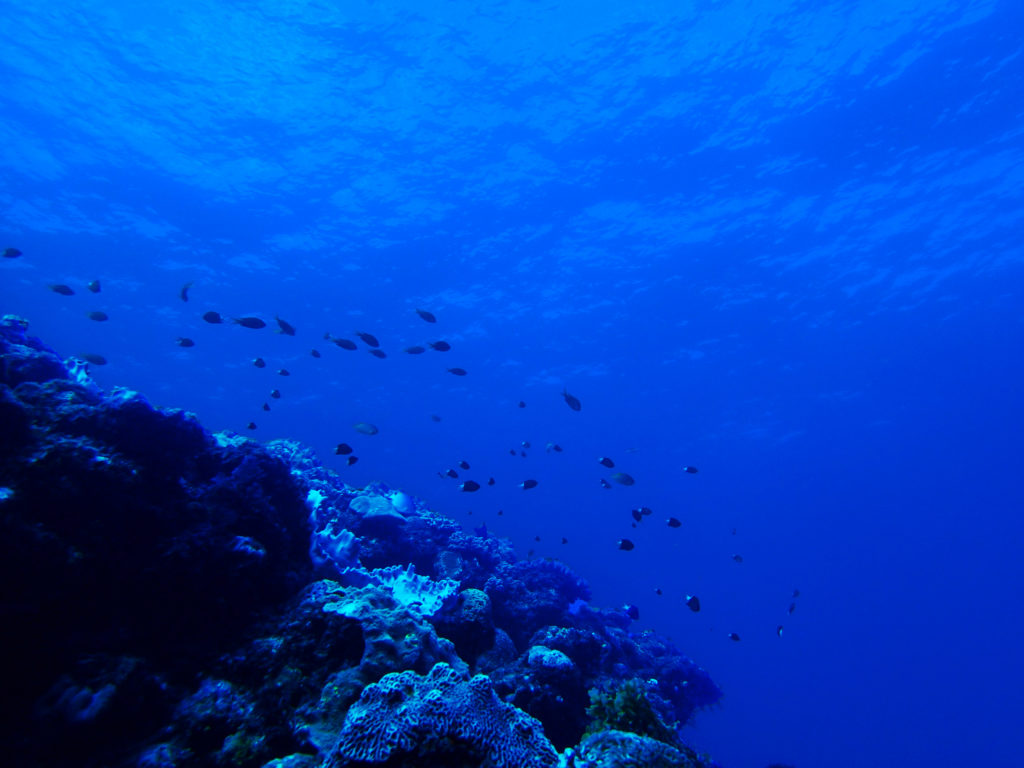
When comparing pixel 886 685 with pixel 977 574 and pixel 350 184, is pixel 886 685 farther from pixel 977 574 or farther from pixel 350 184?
pixel 350 184

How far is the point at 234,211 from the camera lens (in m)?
28.2

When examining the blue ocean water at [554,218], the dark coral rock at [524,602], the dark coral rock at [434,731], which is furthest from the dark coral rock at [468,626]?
the blue ocean water at [554,218]

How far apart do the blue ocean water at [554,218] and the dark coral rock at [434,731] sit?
1316 centimetres

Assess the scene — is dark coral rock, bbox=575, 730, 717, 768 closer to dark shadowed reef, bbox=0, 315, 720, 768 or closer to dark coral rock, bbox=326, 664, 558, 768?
dark shadowed reef, bbox=0, 315, 720, 768

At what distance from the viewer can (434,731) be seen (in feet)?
9.05

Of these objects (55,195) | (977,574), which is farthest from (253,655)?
(977,574)

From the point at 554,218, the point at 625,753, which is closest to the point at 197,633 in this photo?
the point at 625,753

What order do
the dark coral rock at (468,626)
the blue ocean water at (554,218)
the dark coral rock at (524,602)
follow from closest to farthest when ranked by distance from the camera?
1. the dark coral rock at (468,626)
2. the dark coral rock at (524,602)
3. the blue ocean water at (554,218)

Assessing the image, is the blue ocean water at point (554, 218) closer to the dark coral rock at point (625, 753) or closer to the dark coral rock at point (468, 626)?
the dark coral rock at point (468, 626)

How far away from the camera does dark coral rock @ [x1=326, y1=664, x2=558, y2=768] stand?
8.82ft

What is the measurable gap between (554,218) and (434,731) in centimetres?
2827

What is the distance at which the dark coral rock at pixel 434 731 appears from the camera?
269 centimetres

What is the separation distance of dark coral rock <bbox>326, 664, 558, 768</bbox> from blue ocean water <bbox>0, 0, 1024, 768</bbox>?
13164mm

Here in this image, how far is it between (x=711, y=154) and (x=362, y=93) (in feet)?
54.8
